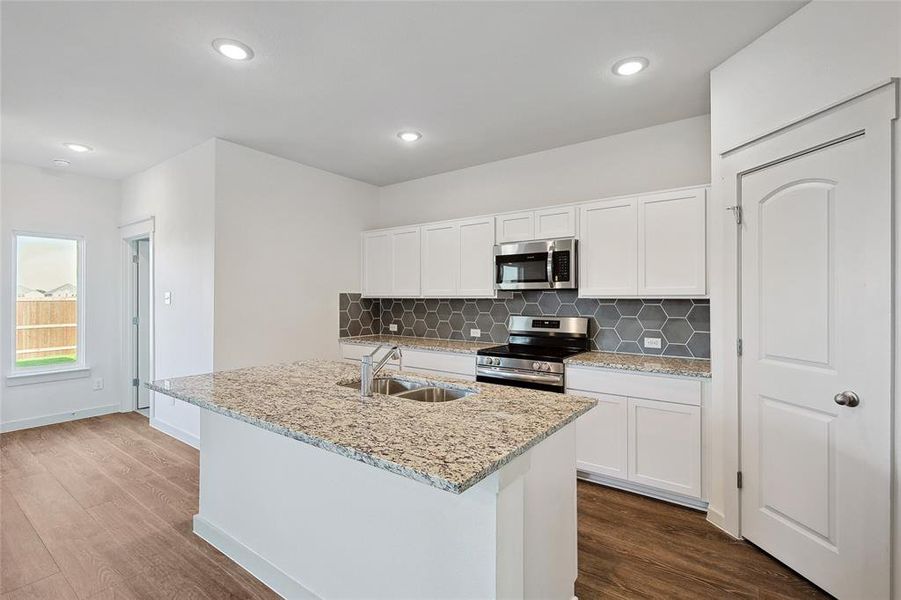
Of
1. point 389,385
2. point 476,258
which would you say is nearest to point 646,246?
point 476,258

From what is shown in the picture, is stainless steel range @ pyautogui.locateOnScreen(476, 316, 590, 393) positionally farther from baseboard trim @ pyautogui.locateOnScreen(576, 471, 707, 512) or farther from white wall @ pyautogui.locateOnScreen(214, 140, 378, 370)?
white wall @ pyautogui.locateOnScreen(214, 140, 378, 370)

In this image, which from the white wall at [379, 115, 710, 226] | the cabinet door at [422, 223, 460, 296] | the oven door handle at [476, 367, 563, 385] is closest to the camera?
the oven door handle at [476, 367, 563, 385]

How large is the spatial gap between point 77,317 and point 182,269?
1878 mm

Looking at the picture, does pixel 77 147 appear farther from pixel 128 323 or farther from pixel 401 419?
pixel 401 419

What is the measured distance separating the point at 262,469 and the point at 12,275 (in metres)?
4.25

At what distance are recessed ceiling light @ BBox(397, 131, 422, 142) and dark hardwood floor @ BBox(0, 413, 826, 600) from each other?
298 cm

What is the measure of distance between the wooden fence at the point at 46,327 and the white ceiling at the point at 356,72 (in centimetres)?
160

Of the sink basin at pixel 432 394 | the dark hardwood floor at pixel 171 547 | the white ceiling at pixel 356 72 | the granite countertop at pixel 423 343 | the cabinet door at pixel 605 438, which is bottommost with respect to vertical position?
the dark hardwood floor at pixel 171 547

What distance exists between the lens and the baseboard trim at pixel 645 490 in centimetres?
261

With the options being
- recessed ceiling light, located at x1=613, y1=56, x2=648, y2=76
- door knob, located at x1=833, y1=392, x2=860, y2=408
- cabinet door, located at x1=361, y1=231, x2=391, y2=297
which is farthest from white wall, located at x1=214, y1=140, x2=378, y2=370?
door knob, located at x1=833, y1=392, x2=860, y2=408

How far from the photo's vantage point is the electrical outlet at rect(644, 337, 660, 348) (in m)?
3.19

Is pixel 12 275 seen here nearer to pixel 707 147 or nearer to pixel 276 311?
pixel 276 311

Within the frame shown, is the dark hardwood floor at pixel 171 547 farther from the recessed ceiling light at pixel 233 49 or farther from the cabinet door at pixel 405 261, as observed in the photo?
the recessed ceiling light at pixel 233 49

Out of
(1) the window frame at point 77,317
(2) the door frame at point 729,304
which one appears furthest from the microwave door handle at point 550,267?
(1) the window frame at point 77,317
